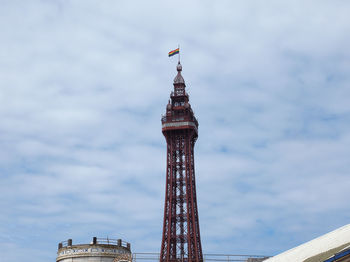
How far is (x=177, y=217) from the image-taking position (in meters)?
87.9

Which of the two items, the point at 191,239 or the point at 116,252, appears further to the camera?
the point at 191,239

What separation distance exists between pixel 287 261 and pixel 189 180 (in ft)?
150

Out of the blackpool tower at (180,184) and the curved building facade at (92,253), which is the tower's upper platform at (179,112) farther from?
the curved building facade at (92,253)

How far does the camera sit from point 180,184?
89.5 metres

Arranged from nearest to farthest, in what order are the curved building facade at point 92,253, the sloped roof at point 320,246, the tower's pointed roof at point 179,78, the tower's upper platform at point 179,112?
the sloped roof at point 320,246 < the curved building facade at point 92,253 < the tower's upper platform at point 179,112 < the tower's pointed roof at point 179,78

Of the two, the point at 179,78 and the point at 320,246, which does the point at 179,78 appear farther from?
the point at 320,246

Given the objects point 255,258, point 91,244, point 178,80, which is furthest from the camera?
point 178,80

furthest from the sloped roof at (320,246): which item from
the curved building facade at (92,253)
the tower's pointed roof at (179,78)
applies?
the tower's pointed roof at (179,78)

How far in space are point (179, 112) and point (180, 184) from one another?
45.6 ft

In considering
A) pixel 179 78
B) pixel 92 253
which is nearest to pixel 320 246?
pixel 92 253

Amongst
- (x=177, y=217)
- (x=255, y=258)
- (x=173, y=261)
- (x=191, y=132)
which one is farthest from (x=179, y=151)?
(x=255, y=258)

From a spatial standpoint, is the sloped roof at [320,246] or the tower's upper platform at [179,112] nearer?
the sloped roof at [320,246]

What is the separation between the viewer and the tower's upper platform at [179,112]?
91.0m

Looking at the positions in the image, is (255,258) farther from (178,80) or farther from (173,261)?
(178,80)
